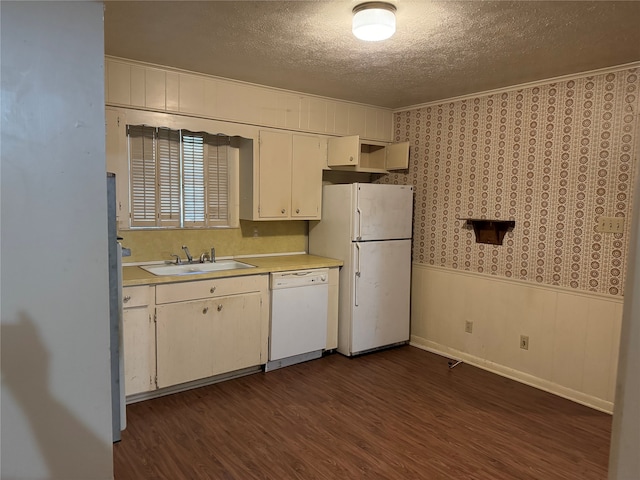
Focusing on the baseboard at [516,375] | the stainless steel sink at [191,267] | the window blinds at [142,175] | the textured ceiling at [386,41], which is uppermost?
the textured ceiling at [386,41]

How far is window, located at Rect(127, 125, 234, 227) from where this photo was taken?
348 cm

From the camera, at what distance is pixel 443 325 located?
4.19 metres

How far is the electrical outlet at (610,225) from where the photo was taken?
303cm

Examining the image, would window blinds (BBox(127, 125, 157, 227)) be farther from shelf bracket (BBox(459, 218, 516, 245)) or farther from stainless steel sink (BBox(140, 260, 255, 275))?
shelf bracket (BBox(459, 218, 516, 245))

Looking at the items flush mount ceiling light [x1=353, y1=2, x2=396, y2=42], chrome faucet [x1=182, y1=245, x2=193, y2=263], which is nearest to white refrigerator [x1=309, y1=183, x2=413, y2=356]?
chrome faucet [x1=182, y1=245, x2=193, y2=263]

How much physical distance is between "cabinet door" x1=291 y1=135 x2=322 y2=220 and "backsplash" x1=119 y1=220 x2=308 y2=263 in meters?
0.30

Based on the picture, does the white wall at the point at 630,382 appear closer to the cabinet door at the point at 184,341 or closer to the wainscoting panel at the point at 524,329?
the wainscoting panel at the point at 524,329

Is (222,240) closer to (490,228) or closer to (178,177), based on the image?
(178,177)

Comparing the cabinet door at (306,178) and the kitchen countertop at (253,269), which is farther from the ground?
the cabinet door at (306,178)

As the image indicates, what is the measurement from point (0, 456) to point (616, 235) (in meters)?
3.53

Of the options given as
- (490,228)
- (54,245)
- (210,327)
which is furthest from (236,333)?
(490,228)

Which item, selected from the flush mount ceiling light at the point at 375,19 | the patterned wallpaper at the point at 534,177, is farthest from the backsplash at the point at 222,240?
A: the flush mount ceiling light at the point at 375,19

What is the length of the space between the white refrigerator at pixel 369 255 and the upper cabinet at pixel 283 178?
0.71ft

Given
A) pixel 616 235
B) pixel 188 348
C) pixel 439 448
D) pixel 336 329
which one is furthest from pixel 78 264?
pixel 616 235
